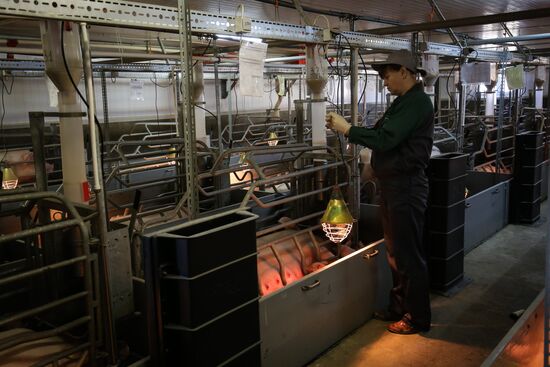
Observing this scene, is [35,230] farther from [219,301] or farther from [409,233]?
[409,233]

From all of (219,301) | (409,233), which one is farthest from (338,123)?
(219,301)

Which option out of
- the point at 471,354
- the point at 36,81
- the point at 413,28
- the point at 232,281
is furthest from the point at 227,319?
the point at 36,81

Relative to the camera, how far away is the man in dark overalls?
3.01 meters

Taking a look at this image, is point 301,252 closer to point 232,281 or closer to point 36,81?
point 232,281

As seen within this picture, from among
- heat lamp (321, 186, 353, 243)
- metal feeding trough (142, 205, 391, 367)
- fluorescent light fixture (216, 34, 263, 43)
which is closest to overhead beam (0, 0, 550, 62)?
fluorescent light fixture (216, 34, 263, 43)

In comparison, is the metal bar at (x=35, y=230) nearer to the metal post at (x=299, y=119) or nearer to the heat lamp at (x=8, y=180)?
the metal post at (x=299, y=119)

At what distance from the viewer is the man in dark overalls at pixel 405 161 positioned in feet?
9.87

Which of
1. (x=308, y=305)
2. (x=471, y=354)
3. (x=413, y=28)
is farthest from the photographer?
(x=413, y=28)

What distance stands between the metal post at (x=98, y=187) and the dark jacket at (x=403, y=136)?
1.58 meters

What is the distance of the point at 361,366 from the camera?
3.05 m

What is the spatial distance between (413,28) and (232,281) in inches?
108

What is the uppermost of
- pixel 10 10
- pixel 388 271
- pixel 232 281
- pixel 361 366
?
Answer: pixel 10 10

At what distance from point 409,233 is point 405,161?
47cm

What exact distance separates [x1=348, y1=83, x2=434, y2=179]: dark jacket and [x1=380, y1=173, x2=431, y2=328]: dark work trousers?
9 cm
